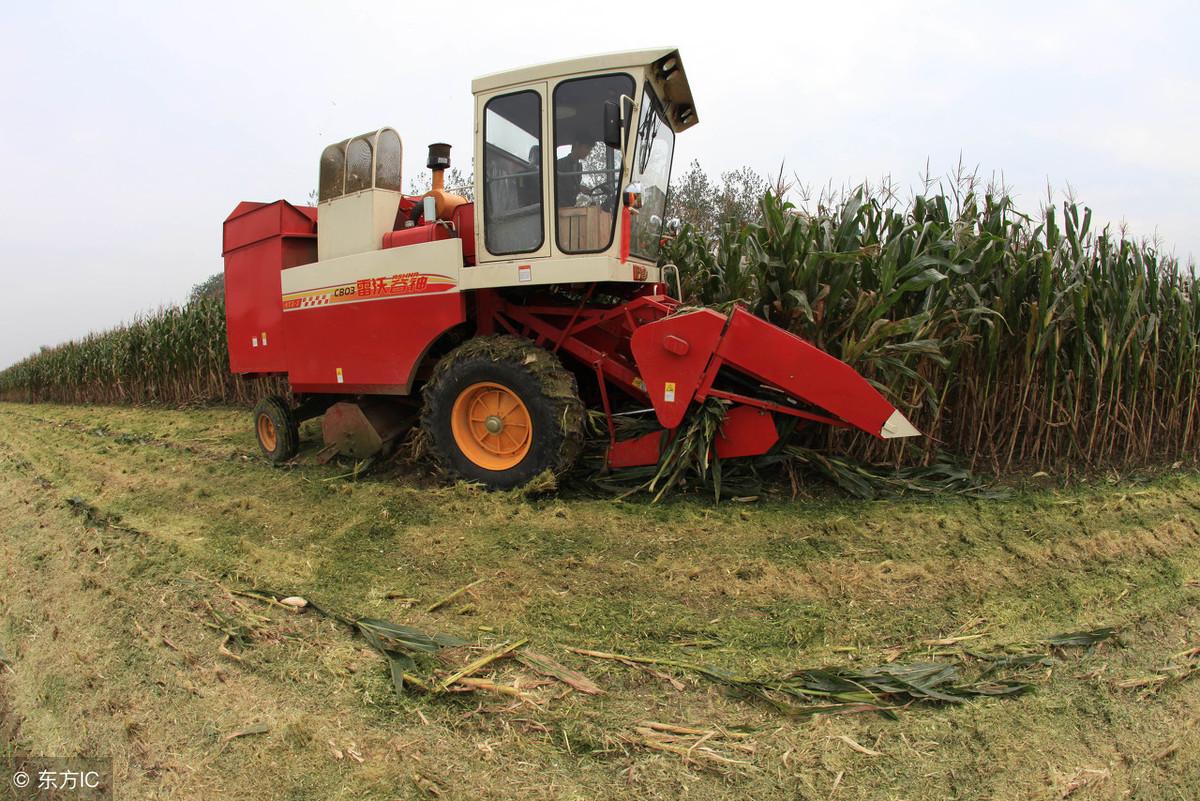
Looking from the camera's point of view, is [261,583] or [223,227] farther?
[223,227]

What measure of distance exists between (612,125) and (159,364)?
510 inches

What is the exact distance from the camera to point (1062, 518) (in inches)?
146

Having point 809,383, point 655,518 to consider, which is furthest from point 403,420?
point 809,383

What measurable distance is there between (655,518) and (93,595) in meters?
2.60

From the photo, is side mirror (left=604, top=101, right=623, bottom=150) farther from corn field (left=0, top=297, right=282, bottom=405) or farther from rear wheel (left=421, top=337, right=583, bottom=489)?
corn field (left=0, top=297, right=282, bottom=405)

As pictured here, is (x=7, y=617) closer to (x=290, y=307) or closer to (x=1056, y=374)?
(x=290, y=307)

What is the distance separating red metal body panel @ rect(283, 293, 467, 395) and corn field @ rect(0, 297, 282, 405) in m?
4.52

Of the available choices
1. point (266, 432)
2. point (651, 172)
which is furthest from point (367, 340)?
point (651, 172)

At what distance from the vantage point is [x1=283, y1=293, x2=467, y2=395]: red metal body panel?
473 centimetres

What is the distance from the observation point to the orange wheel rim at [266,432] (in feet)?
20.4

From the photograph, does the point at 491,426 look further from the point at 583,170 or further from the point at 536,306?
the point at 583,170

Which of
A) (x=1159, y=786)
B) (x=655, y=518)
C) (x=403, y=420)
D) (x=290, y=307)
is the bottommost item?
(x=1159, y=786)

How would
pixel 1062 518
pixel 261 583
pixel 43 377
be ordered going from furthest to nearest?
pixel 43 377 → pixel 1062 518 → pixel 261 583

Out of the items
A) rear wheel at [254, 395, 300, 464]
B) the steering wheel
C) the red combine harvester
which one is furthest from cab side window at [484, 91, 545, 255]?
rear wheel at [254, 395, 300, 464]
